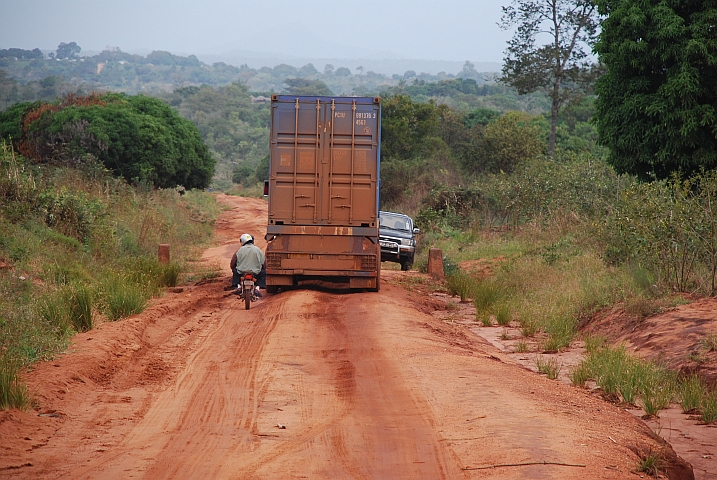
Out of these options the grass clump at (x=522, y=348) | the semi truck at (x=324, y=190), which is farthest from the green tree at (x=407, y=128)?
the grass clump at (x=522, y=348)

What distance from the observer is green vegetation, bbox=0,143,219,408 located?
9.70 m

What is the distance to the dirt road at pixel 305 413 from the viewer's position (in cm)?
580

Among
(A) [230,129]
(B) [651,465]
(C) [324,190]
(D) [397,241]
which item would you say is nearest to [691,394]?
(B) [651,465]

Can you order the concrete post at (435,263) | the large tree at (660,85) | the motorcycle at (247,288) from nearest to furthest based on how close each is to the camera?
the motorcycle at (247,288), the large tree at (660,85), the concrete post at (435,263)

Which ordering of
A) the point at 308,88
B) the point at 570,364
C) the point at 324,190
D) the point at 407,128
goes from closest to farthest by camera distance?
the point at 570,364, the point at 324,190, the point at 407,128, the point at 308,88

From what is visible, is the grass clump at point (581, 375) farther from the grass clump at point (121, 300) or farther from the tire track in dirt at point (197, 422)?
the grass clump at point (121, 300)

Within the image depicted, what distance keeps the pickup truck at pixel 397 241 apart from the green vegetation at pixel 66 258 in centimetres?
548

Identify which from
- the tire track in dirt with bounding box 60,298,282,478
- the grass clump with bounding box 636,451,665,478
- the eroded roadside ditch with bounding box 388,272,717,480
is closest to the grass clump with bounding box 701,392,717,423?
the eroded roadside ditch with bounding box 388,272,717,480

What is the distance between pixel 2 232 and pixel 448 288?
381 inches

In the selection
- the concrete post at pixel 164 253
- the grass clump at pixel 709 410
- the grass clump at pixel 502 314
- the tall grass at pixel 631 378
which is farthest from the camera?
the concrete post at pixel 164 253

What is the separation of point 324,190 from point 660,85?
8347 millimetres

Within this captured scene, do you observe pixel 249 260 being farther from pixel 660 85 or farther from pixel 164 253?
pixel 660 85

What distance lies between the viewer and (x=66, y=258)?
1591 cm

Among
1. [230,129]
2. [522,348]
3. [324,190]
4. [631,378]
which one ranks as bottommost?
[522,348]
